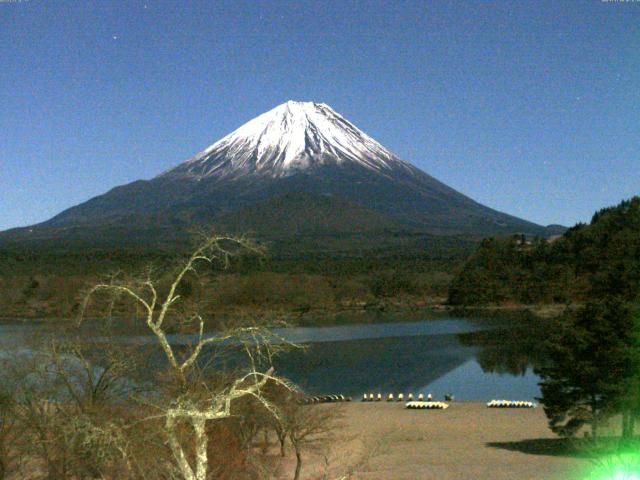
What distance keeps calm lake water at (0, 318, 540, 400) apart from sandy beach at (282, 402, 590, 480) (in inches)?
118

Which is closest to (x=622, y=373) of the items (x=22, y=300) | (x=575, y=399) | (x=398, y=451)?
(x=575, y=399)

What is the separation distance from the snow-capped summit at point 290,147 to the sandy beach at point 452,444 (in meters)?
157

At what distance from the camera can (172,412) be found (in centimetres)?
441

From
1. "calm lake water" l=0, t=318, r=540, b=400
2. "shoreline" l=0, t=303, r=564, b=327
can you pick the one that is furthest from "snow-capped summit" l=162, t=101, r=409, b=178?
"calm lake water" l=0, t=318, r=540, b=400

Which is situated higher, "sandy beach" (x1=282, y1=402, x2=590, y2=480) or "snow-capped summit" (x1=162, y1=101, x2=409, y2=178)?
"snow-capped summit" (x1=162, y1=101, x2=409, y2=178)

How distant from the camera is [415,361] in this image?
3681cm

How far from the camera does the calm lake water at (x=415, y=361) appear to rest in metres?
29.6

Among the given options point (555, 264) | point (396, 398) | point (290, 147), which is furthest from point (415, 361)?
point (290, 147)

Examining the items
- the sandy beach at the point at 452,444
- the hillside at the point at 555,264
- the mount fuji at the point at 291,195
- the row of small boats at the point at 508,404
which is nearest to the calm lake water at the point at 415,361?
the row of small boats at the point at 508,404

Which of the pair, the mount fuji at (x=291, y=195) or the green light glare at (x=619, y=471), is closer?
the green light glare at (x=619, y=471)

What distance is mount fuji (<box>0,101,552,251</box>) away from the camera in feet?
472

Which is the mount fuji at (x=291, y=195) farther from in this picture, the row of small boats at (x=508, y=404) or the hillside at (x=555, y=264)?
the row of small boats at (x=508, y=404)

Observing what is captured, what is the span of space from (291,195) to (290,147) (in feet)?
107

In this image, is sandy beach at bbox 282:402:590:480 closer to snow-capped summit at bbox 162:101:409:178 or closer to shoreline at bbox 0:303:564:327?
shoreline at bbox 0:303:564:327
